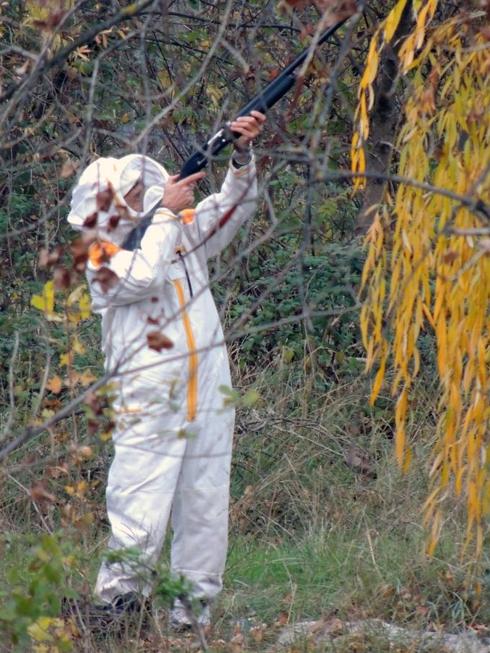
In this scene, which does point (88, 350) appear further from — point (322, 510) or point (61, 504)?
point (322, 510)

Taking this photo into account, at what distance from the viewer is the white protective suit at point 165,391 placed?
4.80 m

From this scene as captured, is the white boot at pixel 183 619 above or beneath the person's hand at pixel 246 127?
beneath

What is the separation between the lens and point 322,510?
21.5 feet

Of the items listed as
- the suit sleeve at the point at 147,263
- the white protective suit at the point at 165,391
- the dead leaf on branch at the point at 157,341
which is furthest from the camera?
the white protective suit at the point at 165,391

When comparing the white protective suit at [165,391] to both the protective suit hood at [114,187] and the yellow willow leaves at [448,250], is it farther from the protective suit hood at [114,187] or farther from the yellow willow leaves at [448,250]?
the yellow willow leaves at [448,250]

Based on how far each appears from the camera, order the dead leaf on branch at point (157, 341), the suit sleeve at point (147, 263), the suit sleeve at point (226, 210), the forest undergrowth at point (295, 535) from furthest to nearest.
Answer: the suit sleeve at point (226, 210)
the suit sleeve at point (147, 263)
the forest undergrowth at point (295, 535)
the dead leaf on branch at point (157, 341)

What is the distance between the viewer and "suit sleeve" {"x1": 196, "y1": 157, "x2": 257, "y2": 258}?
16.3ft

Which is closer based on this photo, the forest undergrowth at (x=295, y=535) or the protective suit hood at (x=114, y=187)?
the forest undergrowth at (x=295, y=535)

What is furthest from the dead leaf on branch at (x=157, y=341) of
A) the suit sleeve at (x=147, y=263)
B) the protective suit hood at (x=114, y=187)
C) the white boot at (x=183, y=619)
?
the white boot at (x=183, y=619)

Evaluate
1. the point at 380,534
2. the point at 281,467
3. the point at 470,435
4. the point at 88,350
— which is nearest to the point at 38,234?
the point at 88,350

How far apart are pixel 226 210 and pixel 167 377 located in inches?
27.5

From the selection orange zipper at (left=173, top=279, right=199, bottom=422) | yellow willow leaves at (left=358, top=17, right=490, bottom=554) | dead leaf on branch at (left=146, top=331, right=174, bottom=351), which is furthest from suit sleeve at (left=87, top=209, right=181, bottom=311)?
dead leaf on branch at (left=146, top=331, right=174, bottom=351)

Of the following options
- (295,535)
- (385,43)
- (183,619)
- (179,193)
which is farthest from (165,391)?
(295,535)

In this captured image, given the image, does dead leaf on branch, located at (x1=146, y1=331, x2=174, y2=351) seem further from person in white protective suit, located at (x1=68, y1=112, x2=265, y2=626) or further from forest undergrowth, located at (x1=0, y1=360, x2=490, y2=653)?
person in white protective suit, located at (x1=68, y1=112, x2=265, y2=626)
